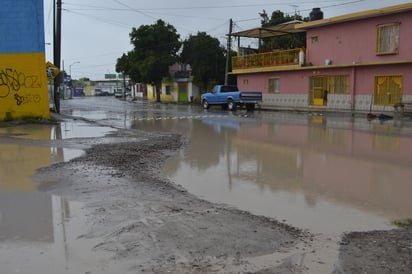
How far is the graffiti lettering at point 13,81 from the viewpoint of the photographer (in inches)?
804

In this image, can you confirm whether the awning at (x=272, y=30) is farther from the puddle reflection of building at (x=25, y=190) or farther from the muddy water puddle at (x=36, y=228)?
the muddy water puddle at (x=36, y=228)

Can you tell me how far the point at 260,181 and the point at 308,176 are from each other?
1117 mm

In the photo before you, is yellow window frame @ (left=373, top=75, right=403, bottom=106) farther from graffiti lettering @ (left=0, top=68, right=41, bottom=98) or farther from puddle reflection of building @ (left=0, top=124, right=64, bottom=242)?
puddle reflection of building @ (left=0, top=124, right=64, bottom=242)

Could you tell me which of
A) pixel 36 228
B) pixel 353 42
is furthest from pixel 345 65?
pixel 36 228

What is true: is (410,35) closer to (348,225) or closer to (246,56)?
(246,56)

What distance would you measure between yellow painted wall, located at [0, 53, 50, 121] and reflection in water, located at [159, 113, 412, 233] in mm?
9244

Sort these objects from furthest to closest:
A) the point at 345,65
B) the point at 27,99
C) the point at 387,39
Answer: the point at 345,65, the point at 387,39, the point at 27,99

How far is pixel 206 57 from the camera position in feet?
180

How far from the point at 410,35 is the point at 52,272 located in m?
28.9

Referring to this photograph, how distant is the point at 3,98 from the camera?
20531 mm

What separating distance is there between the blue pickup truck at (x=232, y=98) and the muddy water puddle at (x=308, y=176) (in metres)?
19.6

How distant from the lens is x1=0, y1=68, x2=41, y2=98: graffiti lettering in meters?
20.4

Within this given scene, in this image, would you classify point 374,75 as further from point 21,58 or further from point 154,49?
point 154,49

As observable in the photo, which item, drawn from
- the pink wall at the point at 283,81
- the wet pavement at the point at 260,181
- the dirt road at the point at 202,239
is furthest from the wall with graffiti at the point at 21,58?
the pink wall at the point at 283,81
